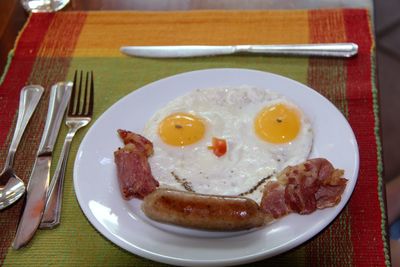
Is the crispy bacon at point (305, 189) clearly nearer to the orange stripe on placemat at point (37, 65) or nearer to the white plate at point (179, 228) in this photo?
the white plate at point (179, 228)

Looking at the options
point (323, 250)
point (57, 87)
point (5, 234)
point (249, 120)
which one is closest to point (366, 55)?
point (249, 120)

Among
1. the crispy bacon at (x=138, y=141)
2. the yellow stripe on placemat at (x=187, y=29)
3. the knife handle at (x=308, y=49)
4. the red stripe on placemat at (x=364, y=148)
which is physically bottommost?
the red stripe on placemat at (x=364, y=148)

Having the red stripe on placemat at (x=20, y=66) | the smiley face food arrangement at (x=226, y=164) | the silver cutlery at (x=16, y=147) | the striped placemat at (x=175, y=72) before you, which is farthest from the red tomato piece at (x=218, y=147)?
the red stripe on placemat at (x=20, y=66)

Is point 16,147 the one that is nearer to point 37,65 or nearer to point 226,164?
point 37,65

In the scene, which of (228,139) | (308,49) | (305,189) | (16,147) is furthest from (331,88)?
(16,147)

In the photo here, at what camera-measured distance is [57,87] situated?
1.74 m

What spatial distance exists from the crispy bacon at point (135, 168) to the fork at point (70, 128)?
0.19 metres

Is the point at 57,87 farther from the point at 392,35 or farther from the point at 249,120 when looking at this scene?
the point at 392,35

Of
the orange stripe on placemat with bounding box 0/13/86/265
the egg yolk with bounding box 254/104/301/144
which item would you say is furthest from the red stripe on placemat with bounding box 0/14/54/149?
the egg yolk with bounding box 254/104/301/144

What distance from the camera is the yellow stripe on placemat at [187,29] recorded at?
1.89m

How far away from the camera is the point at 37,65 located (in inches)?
73.7

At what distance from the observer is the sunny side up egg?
1.33 metres

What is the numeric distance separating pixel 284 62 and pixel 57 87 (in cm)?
79

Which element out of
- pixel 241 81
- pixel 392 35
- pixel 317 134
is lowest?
pixel 392 35
